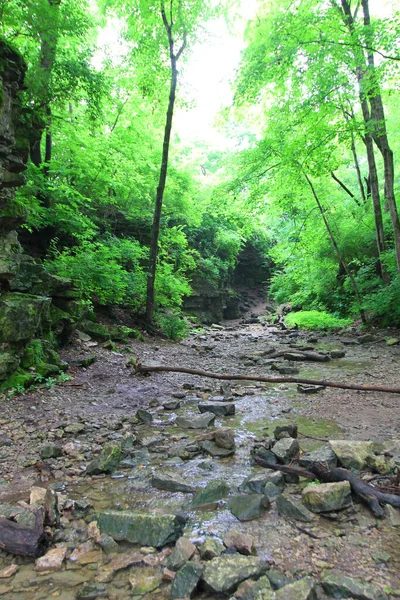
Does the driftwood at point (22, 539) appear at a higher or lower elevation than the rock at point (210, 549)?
higher

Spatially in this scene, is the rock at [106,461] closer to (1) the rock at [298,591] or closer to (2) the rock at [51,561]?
(2) the rock at [51,561]

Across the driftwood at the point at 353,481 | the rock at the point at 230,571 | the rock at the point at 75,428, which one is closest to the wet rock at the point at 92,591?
the rock at the point at 230,571

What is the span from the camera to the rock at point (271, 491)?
8.74 ft

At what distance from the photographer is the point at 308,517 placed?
2.37 meters

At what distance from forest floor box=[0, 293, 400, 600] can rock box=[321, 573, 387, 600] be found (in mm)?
39

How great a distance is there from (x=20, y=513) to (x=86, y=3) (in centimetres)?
1523

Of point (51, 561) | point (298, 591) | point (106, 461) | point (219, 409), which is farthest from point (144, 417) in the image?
point (298, 591)

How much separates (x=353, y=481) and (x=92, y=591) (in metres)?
2.02

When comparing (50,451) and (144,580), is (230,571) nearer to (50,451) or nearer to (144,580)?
(144,580)

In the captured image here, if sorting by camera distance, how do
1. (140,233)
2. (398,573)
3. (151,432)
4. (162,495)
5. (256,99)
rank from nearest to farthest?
(398,573)
(162,495)
(151,432)
(256,99)
(140,233)

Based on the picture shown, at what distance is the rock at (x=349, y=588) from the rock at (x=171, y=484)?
53.0 inches

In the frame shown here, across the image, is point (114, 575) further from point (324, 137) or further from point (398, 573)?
point (324, 137)

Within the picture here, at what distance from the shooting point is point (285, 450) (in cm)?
329

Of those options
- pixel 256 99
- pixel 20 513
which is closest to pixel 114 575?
pixel 20 513
